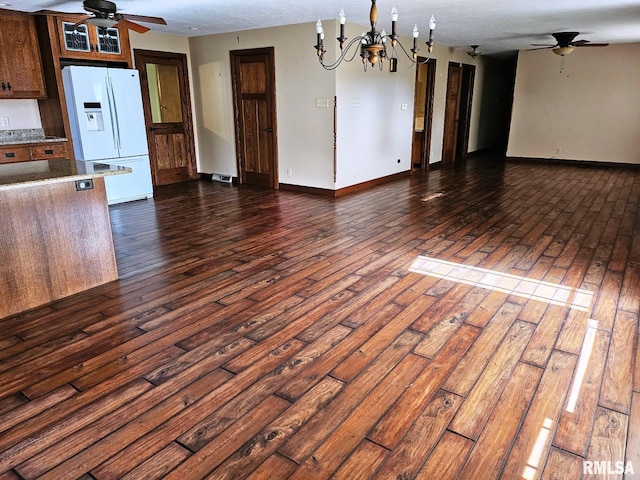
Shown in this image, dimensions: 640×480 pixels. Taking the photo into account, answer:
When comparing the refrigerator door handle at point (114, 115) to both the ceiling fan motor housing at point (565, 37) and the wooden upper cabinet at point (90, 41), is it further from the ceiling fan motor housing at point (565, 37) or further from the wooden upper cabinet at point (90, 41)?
the ceiling fan motor housing at point (565, 37)

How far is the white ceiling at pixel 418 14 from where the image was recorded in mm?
4777

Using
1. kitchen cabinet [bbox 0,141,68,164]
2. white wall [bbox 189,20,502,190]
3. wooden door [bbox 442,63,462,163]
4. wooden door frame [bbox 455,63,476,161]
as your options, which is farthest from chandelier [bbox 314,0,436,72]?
wooden door frame [bbox 455,63,476,161]

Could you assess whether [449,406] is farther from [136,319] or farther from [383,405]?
[136,319]

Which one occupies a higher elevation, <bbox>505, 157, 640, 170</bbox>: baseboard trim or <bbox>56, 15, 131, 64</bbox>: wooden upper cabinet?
<bbox>56, 15, 131, 64</bbox>: wooden upper cabinet

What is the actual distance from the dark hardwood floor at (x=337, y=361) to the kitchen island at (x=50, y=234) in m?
0.15

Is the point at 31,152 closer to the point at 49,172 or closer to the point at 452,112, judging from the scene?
the point at 49,172

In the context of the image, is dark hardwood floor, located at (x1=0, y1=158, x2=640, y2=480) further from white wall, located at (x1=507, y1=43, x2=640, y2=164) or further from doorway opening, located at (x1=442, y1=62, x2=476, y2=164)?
white wall, located at (x1=507, y1=43, x2=640, y2=164)

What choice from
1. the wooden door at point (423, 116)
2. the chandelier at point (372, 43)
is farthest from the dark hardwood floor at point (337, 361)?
the wooden door at point (423, 116)

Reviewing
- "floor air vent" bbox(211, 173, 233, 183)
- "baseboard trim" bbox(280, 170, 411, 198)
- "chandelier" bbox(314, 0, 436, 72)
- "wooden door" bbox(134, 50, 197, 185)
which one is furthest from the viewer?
"floor air vent" bbox(211, 173, 233, 183)

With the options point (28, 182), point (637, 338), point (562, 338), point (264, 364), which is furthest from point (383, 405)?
point (28, 182)

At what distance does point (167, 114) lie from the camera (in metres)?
7.33

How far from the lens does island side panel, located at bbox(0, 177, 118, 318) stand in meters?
2.94

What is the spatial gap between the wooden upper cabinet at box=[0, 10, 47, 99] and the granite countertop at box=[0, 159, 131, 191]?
7.64 feet

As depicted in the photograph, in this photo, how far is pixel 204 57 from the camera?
23.9ft
